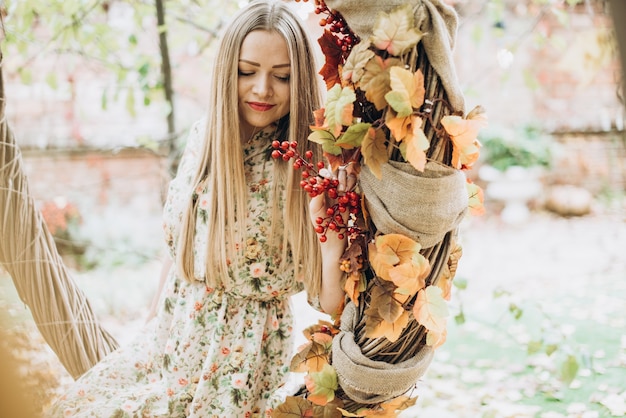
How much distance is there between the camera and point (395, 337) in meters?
1.25

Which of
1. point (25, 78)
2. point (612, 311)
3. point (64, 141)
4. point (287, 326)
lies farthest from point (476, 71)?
point (287, 326)

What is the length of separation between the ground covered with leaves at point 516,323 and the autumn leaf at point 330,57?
82 centimetres

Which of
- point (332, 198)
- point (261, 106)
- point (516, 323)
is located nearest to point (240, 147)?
point (261, 106)

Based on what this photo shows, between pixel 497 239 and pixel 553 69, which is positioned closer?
pixel 497 239

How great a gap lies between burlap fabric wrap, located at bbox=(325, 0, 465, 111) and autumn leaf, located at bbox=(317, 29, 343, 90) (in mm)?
92

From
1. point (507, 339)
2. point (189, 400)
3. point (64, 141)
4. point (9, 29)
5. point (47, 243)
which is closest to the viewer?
point (189, 400)

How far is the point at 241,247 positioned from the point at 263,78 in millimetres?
437

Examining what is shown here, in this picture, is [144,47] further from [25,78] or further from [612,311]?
[612,311]

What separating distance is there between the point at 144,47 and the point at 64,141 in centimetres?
146

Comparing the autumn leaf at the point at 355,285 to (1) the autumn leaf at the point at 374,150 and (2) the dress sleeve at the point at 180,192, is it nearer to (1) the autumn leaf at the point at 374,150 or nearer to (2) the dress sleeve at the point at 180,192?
(1) the autumn leaf at the point at 374,150

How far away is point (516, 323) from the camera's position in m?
3.98

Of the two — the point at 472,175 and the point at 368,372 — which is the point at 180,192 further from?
the point at 472,175

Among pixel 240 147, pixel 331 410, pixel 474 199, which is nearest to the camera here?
pixel 331 410

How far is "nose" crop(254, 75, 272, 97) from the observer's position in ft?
4.96
